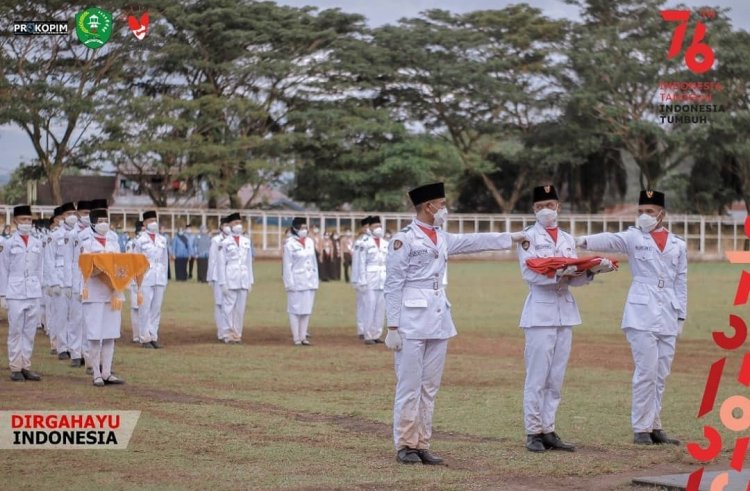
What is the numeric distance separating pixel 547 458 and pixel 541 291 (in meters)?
1.38

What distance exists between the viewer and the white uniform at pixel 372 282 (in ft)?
65.0

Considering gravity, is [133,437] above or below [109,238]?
below

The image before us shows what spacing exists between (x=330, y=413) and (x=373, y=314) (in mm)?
8345

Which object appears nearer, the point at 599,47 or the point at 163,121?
the point at 163,121

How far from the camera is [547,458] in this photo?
913 cm

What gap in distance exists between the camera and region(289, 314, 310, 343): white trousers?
19.0 m

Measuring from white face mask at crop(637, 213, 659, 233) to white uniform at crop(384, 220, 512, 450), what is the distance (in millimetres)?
2023

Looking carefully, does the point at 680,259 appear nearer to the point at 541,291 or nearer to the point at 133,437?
the point at 541,291

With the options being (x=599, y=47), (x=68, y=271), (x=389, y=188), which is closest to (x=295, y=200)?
(x=389, y=188)

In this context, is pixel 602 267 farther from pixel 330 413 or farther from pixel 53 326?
pixel 53 326

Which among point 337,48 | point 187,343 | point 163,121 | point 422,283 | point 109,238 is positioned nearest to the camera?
point 422,283

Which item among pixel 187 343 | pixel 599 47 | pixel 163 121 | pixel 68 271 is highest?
pixel 599 47

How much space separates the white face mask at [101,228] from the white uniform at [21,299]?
1.03 meters

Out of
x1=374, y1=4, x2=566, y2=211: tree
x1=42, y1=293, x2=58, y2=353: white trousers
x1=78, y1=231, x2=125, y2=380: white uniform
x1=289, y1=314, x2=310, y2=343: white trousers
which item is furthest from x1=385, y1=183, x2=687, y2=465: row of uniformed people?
x1=374, y1=4, x2=566, y2=211: tree
